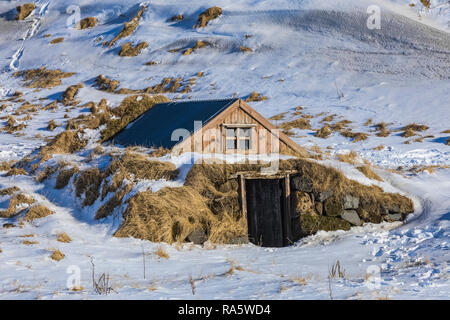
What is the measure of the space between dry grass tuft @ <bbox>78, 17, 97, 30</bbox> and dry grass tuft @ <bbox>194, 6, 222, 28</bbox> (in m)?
14.9

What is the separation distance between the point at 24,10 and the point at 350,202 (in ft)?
217

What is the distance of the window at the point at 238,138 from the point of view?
1872cm

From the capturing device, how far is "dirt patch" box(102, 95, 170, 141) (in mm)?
22672

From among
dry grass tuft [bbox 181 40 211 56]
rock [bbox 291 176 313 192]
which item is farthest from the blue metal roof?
dry grass tuft [bbox 181 40 211 56]

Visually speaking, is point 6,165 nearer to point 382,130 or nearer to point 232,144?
point 232,144

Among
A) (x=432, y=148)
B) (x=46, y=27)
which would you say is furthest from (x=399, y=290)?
(x=46, y=27)

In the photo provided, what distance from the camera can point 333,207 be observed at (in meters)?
15.8

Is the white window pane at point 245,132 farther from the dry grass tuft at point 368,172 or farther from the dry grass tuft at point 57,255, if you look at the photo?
the dry grass tuft at point 57,255

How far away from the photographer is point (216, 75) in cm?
4350

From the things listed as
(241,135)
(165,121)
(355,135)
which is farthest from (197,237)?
(355,135)

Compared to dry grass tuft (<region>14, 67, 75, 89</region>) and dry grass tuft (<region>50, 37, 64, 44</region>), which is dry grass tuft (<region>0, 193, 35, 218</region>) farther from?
dry grass tuft (<region>50, 37, 64, 44</region>)

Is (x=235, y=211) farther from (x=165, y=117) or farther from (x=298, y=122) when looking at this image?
(x=298, y=122)
